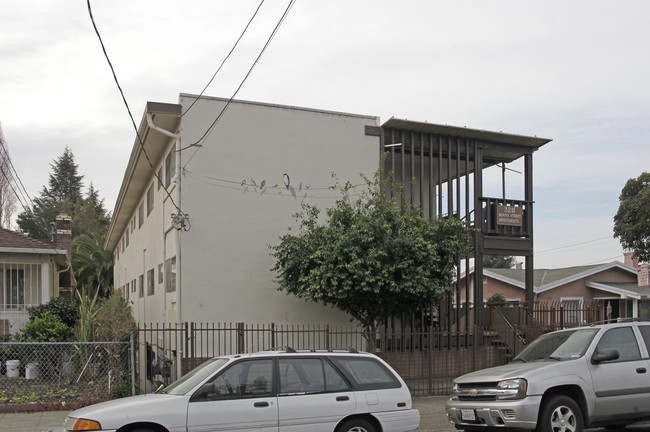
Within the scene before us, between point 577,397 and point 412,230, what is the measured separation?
6.03 metres

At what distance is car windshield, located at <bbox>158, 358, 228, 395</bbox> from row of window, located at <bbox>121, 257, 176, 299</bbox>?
762 cm

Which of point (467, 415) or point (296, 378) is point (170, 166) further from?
point (467, 415)

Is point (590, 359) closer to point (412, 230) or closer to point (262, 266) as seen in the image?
point (412, 230)

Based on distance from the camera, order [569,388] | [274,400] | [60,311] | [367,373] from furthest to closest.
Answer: [60,311]
[569,388]
[367,373]
[274,400]

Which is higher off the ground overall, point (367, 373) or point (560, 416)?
point (367, 373)

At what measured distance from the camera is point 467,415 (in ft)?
Answer: 27.7

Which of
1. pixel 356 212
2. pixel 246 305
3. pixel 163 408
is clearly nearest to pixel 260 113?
pixel 356 212

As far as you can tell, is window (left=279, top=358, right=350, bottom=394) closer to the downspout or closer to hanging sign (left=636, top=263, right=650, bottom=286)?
the downspout

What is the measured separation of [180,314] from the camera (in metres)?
14.0

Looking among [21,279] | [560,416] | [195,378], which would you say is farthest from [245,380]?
[21,279]

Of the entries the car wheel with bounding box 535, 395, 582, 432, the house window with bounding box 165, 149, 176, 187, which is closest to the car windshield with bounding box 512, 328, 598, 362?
the car wheel with bounding box 535, 395, 582, 432

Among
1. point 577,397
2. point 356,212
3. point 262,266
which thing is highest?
point 356,212

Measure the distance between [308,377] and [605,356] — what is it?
396cm

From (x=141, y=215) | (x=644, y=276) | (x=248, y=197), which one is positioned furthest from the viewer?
(x=644, y=276)
